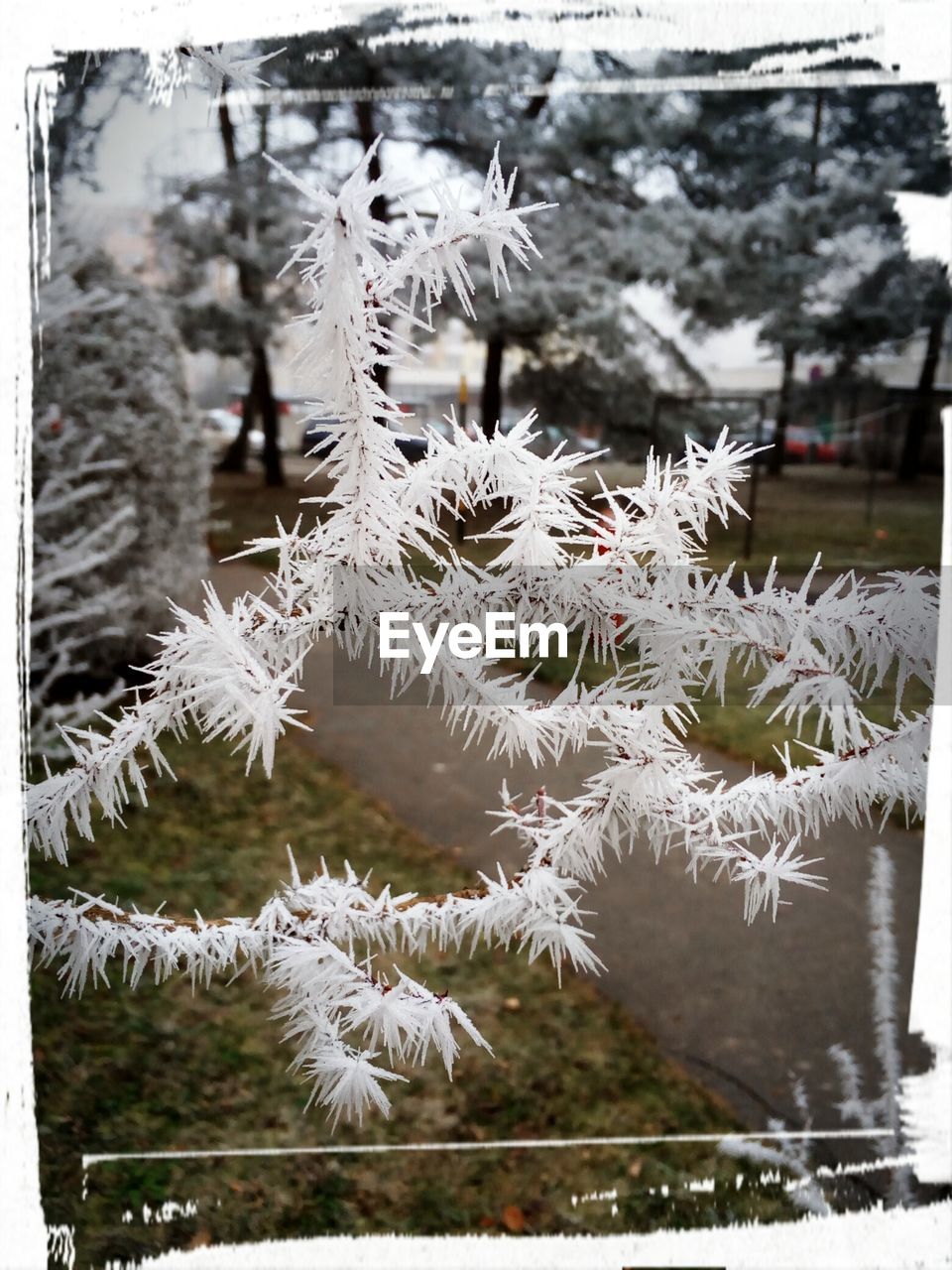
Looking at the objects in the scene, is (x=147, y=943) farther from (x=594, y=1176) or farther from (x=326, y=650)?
(x=594, y=1176)

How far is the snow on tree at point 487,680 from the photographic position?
0.55m

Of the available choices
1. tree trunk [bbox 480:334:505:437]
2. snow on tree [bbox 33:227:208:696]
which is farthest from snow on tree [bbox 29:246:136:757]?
tree trunk [bbox 480:334:505:437]

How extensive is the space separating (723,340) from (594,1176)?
36.2 inches

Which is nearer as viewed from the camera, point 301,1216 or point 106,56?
point 106,56

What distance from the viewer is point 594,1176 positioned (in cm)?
93

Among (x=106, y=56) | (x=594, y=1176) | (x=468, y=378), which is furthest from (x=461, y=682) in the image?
(x=594, y=1176)

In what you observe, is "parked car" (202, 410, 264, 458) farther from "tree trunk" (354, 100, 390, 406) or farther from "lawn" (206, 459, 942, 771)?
"tree trunk" (354, 100, 390, 406)

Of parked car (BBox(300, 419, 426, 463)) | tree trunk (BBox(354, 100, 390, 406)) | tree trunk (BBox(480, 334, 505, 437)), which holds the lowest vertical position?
parked car (BBox(300, 419, 426, 463))

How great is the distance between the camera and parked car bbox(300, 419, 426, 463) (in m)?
0.54

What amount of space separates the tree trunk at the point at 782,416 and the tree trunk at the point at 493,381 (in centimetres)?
26

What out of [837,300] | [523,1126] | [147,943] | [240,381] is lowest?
[523,1126]
